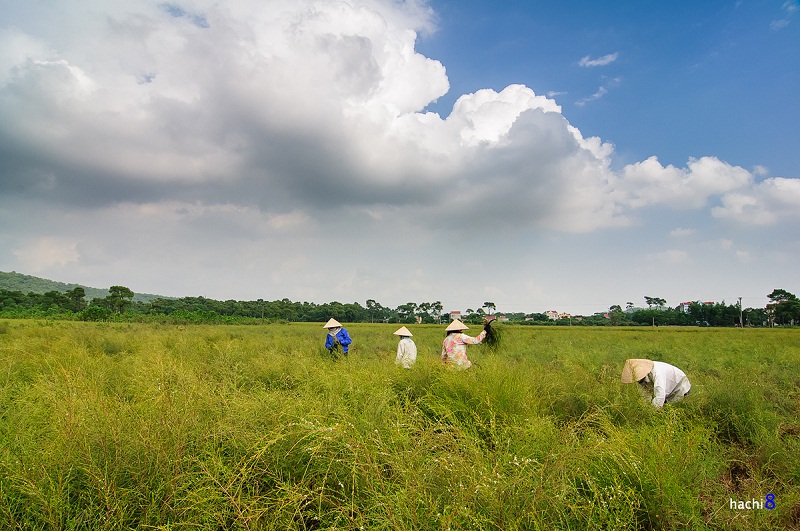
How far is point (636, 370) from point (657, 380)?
26 centimetres

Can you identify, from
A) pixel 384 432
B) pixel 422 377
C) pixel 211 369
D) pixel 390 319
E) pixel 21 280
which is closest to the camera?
pixel 384 432

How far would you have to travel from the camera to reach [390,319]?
122125 millimetres

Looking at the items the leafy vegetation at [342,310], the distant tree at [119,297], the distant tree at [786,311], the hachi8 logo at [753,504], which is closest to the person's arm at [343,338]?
the hachi8 logo at [753,504]

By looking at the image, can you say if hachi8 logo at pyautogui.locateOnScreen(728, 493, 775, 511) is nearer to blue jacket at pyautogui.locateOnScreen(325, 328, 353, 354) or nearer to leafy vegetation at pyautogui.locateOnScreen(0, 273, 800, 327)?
blue jacket at pyautogui.locateOnScreen(325, 328, 353, 354)

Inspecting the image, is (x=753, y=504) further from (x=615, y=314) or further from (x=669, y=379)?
(x=615, y=314)

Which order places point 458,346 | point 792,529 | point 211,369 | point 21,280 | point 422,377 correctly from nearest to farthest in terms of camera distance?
point 792,529
point 422,377
point 211,369
point 458,346
point 21,280

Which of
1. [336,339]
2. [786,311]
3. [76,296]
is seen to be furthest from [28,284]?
[786,311]

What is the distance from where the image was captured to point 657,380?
5.22 meters

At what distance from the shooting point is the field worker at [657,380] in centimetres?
512

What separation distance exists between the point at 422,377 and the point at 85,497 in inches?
149

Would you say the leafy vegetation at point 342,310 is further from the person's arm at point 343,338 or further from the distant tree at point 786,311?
the person's arm at point 343,338

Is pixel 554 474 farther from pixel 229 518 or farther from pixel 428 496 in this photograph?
pixel 229 518

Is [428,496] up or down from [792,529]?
up

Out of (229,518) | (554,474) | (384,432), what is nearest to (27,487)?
(229,518)
